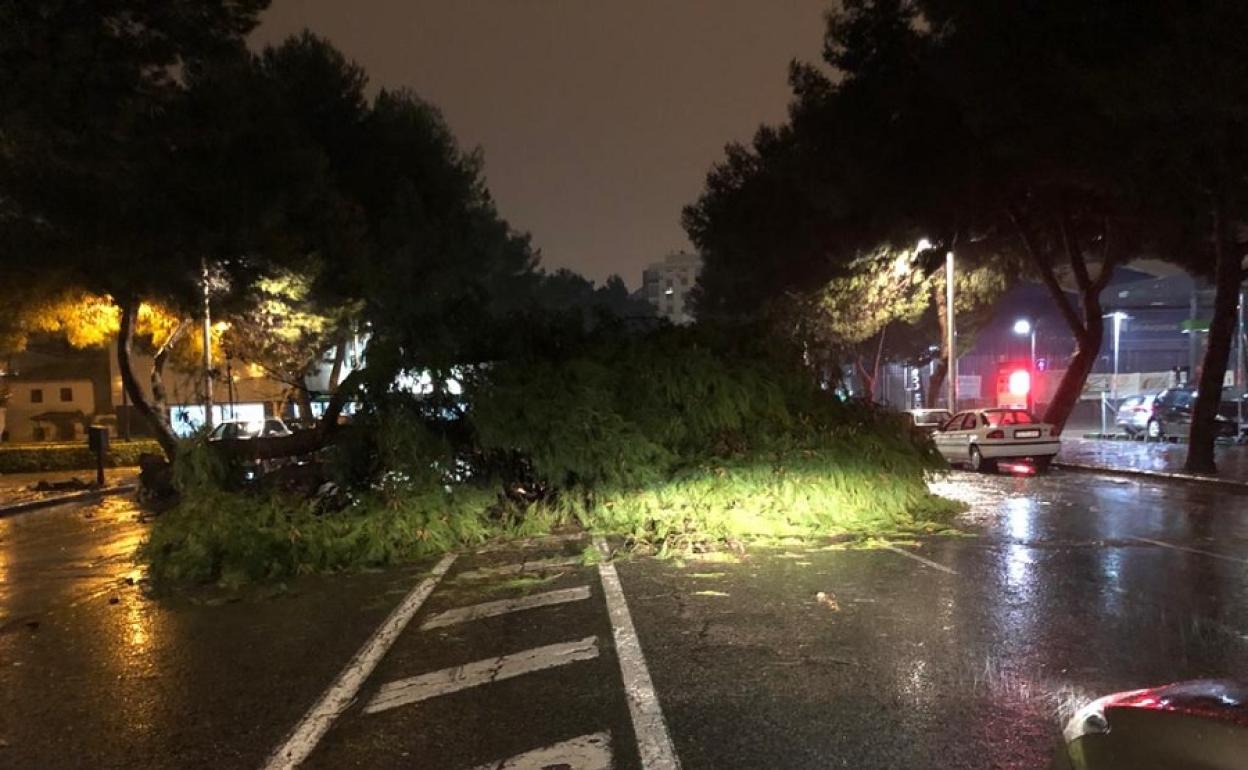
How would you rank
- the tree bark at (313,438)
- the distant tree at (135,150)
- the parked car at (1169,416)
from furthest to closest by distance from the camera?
1. the parked car at (1169,416)
2. the distant tree at (135,150)
3. the tree bark at (313,438)

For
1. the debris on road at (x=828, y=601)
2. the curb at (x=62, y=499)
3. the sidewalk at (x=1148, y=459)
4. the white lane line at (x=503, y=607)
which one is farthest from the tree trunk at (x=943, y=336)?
the curb at (x=62, y=499)

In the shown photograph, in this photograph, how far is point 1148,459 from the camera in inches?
942

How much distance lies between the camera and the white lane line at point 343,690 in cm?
523

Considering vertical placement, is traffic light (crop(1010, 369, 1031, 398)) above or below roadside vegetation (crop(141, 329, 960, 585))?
above

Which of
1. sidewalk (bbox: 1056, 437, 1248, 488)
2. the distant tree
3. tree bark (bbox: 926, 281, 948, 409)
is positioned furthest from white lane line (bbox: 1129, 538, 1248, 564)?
tree bark (bbox: 926, 281, 948, 409)

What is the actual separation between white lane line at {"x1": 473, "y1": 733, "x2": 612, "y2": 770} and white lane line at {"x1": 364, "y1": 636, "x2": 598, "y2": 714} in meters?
1.25

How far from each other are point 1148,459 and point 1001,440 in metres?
4.36

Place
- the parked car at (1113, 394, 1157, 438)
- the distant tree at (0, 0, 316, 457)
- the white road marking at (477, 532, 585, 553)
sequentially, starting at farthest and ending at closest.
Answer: the parked car at (1113, 394, 1157, 438) < the distant tree at (0, 0, 316, 457) < the white road marking at (477, 532, 585, 553)

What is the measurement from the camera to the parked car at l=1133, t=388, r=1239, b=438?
2805 cm

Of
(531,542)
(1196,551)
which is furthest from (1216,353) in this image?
(531,542)

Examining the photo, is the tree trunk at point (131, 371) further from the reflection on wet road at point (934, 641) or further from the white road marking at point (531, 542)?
the reflection on wet road at point (934, 641)

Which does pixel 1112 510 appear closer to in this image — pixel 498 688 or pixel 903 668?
pixel 903 668

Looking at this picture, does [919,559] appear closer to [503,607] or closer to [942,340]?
[503,607]

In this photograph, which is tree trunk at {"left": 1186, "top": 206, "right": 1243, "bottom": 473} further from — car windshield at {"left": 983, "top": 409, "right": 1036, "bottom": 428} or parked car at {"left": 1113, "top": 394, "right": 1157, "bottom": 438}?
parked car at {"left": 1113, "top": 394, "right": 1157, "bottom": 438}
